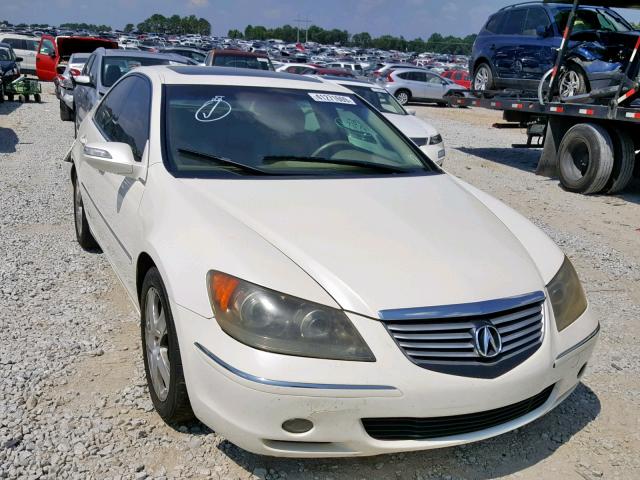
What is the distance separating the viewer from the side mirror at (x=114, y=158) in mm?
3266

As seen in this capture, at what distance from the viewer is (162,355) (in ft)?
9.21

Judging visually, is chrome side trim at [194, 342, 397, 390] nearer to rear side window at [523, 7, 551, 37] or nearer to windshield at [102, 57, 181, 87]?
windshield at [102, 57, 181, 87]

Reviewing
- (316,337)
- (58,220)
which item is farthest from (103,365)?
(58,220)

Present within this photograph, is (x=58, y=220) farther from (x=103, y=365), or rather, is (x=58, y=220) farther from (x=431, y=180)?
(x=431, y=180)

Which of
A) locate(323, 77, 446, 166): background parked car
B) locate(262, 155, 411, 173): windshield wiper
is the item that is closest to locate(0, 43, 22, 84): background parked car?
locate(323, 77, 446, 166): background parked car

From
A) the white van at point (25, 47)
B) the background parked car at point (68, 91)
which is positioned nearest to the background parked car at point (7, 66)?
the background parked car at point (68, 91)

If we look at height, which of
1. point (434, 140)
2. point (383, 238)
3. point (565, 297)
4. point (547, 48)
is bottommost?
point (434, 140)

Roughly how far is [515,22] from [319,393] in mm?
11463

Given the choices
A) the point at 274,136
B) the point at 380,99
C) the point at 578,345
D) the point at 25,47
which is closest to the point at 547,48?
the point at 380,99

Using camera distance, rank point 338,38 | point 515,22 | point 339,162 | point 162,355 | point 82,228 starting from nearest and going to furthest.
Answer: point 162,355
point 339,162
point 82,228
point 515,22
point 338,38

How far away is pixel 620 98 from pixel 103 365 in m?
7.79

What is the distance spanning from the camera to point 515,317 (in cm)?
251

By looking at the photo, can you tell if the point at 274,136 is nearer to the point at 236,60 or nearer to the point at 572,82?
the point at 572,82

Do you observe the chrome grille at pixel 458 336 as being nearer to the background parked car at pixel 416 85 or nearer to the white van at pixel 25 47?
the background parked car at pixel 416 85
